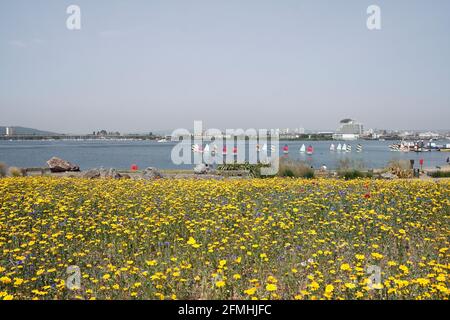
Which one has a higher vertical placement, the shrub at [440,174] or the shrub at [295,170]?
the shrub at [295,170]

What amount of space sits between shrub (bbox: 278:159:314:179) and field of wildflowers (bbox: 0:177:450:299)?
8877 mm

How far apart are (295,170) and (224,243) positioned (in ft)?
48.4

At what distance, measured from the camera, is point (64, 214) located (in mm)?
8938

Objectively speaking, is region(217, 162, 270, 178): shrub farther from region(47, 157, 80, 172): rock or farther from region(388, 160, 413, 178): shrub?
region(47, 157, 80, 172): rock

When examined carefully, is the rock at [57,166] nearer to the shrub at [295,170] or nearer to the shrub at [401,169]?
the shrub at [295,170]

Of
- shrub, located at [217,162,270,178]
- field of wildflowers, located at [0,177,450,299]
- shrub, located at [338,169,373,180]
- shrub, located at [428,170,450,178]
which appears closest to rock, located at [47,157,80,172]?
shrub, located at [217,162,270,178]

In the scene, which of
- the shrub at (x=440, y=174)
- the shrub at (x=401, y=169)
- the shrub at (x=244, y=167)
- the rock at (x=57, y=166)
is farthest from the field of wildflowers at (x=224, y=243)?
the rock at (x=57, y=166)

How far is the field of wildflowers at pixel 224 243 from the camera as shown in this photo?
5.61 m

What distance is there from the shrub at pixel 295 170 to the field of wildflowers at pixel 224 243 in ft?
29.1

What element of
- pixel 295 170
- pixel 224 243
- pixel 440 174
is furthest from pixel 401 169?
pixel 224 243

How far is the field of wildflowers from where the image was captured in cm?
561

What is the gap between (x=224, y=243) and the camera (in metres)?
7.44

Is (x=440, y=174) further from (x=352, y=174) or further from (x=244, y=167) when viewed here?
(x=244, y=167)
